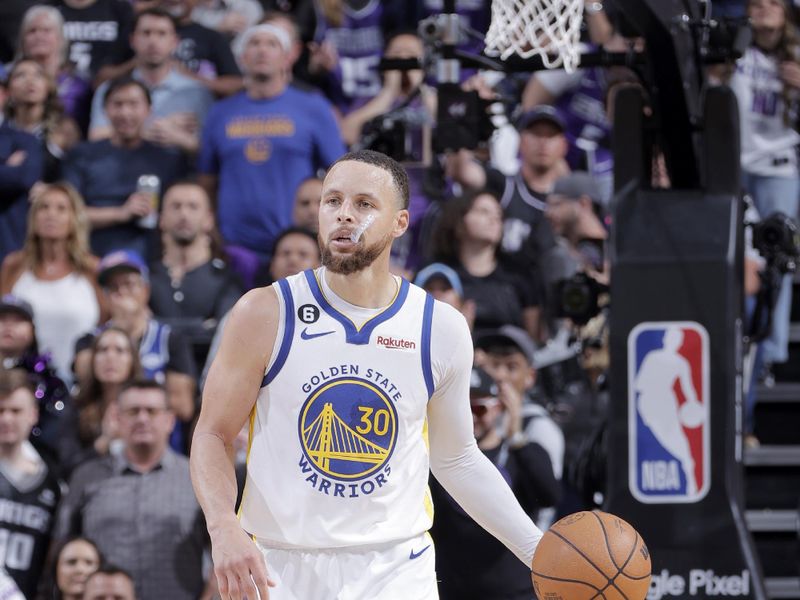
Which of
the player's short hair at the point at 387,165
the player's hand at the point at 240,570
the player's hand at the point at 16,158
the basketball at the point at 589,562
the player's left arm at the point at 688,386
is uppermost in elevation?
the player's short hair at the point at 387,165

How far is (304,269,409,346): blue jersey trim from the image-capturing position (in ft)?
15.1

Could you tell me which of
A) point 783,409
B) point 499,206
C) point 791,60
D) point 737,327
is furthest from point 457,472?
point 791,60

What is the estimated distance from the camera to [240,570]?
405 centimetres

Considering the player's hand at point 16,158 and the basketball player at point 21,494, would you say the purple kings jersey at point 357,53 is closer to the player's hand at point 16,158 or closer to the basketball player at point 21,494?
the player's hand at point 16,158

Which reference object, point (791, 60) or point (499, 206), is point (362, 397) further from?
point (791, 60)

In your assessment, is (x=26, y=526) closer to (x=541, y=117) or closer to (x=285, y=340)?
(x=285, y=340)

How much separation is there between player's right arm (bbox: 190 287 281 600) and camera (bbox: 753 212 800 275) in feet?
12.5

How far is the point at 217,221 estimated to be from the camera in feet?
34.9

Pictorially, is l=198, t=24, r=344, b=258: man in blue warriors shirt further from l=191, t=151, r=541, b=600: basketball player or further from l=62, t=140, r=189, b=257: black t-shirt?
l=191, t=151, r=541, b=600: basketball player

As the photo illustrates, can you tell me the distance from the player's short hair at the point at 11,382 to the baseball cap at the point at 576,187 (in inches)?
148

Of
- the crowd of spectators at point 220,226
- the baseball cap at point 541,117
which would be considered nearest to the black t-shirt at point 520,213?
the crowd of spectators at point 220,226

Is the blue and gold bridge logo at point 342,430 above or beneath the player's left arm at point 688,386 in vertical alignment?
above

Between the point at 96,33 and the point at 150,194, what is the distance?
7.26 feet

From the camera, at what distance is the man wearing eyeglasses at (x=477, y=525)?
7.16 metres
